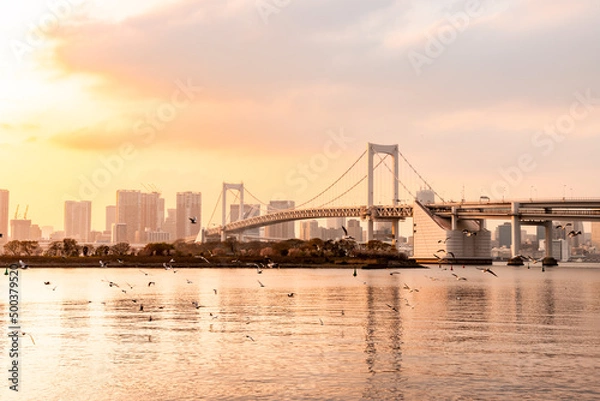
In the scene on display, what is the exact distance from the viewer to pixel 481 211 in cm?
9881

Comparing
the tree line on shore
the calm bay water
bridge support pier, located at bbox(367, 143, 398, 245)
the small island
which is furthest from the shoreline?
the calm bay water

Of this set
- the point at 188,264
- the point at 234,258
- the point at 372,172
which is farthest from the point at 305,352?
the point at 372,172

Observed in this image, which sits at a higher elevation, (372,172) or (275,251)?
(372,172)

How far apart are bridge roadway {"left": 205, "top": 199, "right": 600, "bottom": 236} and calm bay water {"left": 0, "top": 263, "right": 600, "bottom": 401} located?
62.0m

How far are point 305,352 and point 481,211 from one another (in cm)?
8413

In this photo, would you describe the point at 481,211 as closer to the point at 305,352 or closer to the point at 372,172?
the point at 372,172


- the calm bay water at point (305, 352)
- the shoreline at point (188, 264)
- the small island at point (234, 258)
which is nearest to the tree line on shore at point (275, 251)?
the small island at point (234, 258)

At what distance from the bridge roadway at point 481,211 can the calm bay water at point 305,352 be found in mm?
61971

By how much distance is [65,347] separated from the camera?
18906 mm

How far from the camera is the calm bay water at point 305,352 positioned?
14.1m

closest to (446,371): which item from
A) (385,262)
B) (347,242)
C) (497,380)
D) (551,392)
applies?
→ (497,380)

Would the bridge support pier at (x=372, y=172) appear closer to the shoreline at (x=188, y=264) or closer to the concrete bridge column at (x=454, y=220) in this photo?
the concrete bridge column at (x=454, y=220)

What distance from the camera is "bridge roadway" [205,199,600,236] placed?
89375 mm

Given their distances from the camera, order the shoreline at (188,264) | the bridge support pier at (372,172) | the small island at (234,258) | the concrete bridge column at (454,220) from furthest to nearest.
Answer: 1. the bridge support pier at (372,172)
2. the concrete bridge column at (454,220)
3. the small island at (234,258)
4. the shoreline at (188,264)
